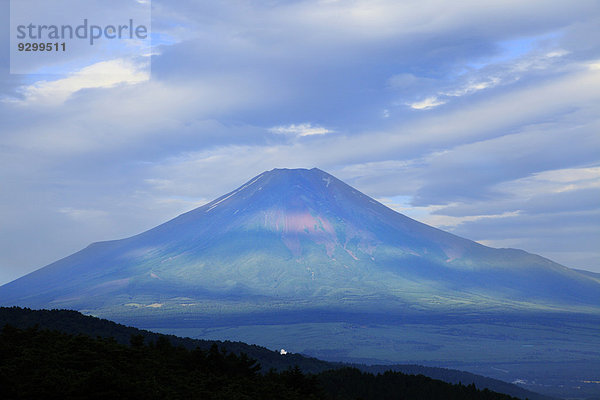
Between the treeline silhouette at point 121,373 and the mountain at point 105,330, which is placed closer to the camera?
the treeline silhouette at point 121,373

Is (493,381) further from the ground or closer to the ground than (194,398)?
closer to the ground

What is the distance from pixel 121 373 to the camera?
106 feet

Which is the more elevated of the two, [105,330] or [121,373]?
[105,330]

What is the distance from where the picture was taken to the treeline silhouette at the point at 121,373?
28.9 meters

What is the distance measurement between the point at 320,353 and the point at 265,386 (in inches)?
6203

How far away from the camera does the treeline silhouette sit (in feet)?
94.9

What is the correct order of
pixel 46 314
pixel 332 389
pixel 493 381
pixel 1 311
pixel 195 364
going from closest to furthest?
pixel 195 364, pixel 332 389, pixel 1 311, pixel 46 314, pixel 493 381

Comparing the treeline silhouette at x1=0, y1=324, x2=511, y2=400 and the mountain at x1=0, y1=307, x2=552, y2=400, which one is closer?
the treeline silhouette at x1=0, y1=324, x2=511, y2=400

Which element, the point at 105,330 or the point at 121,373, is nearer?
the point at 121,373

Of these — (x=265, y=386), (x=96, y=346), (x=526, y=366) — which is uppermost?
(x=96, y=346)

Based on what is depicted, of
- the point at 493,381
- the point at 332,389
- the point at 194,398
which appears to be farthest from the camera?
the point at 493,381

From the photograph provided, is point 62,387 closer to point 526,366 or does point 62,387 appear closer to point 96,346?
point 96,346

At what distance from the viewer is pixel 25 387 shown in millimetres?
28391

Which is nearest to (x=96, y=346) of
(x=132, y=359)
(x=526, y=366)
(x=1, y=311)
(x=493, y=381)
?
(x=132, y=359)
